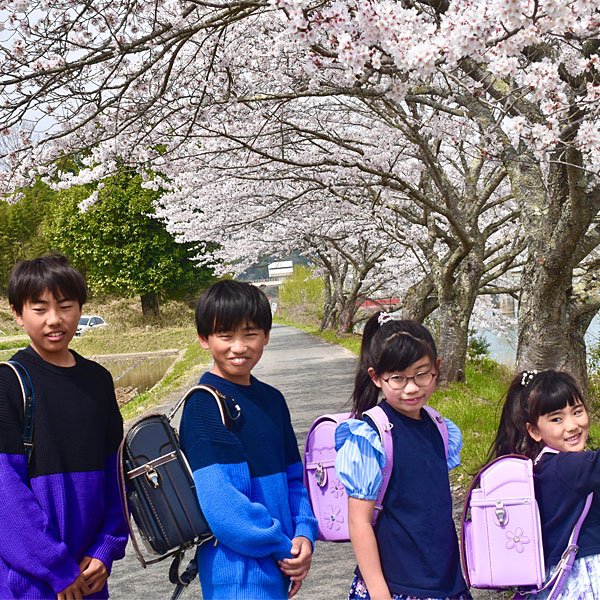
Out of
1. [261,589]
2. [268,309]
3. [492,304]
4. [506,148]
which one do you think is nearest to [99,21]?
[506,148]

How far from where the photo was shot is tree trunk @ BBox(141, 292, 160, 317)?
116ft

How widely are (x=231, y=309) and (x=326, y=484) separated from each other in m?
0.76

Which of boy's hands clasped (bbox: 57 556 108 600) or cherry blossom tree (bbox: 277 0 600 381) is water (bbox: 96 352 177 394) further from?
boy's hands clasped (bbox: 57 556 108 600)

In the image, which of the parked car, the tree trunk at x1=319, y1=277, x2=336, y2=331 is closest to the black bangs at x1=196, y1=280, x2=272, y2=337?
the tree trunk at x1=319, y1=277, x2=336, y2=331

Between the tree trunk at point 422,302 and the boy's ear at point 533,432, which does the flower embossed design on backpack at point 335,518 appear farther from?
the tree trunk at point 422,302

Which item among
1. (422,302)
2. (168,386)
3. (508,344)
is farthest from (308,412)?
(508,344)

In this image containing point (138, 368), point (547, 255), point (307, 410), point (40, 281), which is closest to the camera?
point (40, 281)

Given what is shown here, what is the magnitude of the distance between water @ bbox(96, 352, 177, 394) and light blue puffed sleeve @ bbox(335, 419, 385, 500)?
13.1m

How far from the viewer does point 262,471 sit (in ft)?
6.75

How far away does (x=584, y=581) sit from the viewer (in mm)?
2014

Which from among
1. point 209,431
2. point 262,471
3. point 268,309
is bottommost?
point 262,471

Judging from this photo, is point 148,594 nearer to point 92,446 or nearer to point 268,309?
point 92,446

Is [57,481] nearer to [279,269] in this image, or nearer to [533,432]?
[533,432]

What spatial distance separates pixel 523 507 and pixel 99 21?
16.0 ft
